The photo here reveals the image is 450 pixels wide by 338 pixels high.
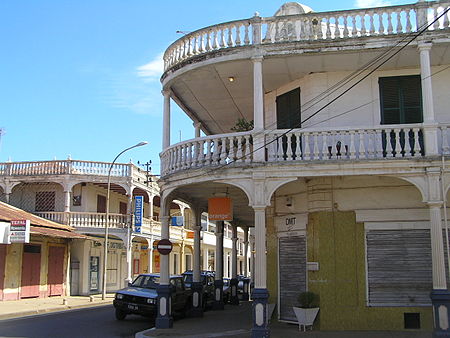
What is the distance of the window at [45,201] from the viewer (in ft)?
113

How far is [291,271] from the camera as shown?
15617mm

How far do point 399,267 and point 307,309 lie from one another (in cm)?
270

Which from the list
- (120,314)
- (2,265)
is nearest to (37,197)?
(2,265)

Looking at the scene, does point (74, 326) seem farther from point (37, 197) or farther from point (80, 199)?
point (37, 197)

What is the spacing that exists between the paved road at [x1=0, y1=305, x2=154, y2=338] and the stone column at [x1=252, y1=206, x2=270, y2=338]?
4.38 metres

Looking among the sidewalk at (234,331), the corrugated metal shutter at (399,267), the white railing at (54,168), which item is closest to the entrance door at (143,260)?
the white railing at (54,168)

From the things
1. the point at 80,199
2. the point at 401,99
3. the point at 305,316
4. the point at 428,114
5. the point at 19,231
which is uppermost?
the point at 401,99

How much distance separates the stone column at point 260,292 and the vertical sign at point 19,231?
1569 centimetres

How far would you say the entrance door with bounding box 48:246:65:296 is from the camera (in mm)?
30797

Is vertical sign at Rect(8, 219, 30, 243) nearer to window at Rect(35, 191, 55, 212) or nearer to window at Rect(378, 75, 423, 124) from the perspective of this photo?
window at Rect(35, 191, 55, 212)

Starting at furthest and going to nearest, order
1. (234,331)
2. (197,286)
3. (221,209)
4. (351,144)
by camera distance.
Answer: (197,286), (221,209), (234,331), (351,144)

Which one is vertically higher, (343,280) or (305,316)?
(343,280)

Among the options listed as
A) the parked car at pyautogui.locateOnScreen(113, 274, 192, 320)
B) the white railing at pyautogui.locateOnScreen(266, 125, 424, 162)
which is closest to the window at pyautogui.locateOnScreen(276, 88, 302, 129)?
the white railing at pyautogui.locateOnScreen(266, 125, 424, 162)

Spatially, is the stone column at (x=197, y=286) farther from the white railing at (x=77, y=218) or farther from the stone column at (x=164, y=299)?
the white railing at (x=77, y=218)
